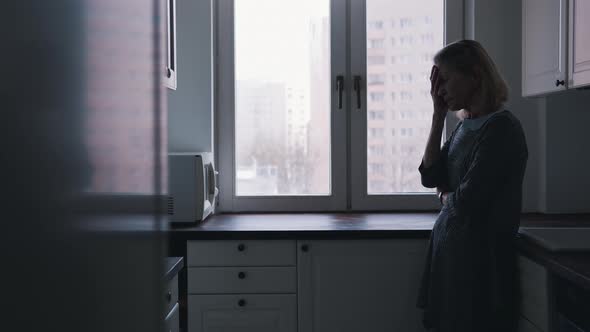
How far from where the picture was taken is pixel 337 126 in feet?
8.89

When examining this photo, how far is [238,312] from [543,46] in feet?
5.77

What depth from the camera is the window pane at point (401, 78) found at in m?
2.71

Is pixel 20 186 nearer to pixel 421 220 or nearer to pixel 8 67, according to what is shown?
pixel 8 67

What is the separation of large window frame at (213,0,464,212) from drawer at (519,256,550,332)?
101 cm

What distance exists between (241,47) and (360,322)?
1.53m

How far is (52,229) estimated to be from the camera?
12.3 inches

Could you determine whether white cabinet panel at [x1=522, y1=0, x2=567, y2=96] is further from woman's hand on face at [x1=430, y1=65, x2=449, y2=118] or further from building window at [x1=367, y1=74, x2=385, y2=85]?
building window at [x1=367, y1=74, x2=385, y2=85]

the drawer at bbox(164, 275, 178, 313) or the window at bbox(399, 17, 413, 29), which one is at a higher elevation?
the window at bbox(399, 17, 413, 29)

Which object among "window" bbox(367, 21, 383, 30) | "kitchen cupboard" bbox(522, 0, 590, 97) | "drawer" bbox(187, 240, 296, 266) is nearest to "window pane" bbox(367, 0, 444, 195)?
"window" bbox(367, 21, 383, 30)

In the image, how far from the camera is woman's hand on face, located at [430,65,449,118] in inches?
75.8

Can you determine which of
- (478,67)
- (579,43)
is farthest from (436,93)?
(579,43)

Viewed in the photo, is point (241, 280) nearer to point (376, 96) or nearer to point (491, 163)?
point (491, 163)

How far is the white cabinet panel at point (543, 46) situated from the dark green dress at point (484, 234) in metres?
0.64

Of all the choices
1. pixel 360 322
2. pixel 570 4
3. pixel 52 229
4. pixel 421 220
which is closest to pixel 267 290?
pixel 360 322
